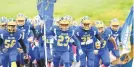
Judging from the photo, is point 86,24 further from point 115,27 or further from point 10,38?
point 10,38

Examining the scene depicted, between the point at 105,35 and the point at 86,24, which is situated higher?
the point at 86,24

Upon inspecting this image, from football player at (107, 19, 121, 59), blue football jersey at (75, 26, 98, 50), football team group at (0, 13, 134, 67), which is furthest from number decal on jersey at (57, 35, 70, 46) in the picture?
football player at (107, 19, 121, 59)

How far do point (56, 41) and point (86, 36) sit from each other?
34 centimetres

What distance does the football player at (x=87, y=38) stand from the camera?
13.8 feet

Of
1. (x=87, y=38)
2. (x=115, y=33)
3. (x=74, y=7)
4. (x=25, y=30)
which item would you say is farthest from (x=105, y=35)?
(x=25, y=30)

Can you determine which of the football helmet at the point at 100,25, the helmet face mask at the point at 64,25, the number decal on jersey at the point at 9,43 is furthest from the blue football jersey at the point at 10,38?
the football helmet at the point at 100,25

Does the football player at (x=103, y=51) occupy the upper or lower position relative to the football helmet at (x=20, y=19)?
lower

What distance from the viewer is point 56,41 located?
4211mm

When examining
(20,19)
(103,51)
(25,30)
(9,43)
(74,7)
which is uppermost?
(74,7)

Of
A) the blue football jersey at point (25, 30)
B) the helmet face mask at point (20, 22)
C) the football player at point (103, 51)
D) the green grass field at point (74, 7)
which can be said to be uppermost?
the green grass field at point (74, 7)

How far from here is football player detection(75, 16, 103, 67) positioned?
4.21m

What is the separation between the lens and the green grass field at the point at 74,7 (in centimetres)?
418

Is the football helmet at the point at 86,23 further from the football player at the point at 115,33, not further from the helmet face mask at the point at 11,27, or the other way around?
the helmet face mask at the point at 11,27

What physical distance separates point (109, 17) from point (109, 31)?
159mm
